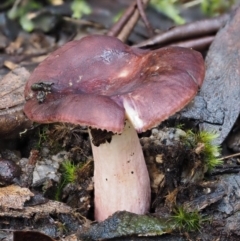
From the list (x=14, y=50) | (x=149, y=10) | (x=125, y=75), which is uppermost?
(x=125, y=75)

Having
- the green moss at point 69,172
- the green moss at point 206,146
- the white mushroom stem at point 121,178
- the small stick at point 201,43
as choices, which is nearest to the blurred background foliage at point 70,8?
the small stick at point 201,43

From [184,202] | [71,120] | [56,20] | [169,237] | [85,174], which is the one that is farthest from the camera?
[56,20]

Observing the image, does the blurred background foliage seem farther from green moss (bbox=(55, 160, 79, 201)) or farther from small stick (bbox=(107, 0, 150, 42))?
green moss (bbox=(55, 160, 79, 201))

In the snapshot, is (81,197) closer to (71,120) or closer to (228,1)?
(71,120)

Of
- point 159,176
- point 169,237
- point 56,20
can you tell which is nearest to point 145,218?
point 169,237

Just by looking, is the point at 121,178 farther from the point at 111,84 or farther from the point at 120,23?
the point at 120,23

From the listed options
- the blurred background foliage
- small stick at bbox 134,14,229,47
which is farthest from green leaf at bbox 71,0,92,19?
small stick at bbox 134,14,229,47
